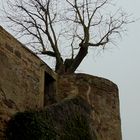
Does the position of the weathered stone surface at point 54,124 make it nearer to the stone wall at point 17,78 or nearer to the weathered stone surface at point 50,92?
the weathered stone surface at point 50,92

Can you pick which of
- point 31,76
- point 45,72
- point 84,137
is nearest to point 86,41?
point 45,72

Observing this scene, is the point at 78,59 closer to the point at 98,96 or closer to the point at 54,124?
the point at 98,96

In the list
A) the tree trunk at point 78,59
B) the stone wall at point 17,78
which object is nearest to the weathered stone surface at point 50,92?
the stone wall at point 17,78

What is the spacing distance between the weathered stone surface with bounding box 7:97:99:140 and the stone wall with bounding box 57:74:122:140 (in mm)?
1931

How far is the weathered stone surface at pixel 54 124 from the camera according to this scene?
6.77 meters

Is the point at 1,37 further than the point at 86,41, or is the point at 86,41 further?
the point at 86,41

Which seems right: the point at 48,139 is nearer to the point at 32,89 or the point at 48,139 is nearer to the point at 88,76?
the point at 32,89

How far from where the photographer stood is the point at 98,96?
9.96 m

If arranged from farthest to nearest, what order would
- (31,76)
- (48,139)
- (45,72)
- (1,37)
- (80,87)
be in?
(80,87) < (45,72) < (31,76) < (1,37) < (48,139)

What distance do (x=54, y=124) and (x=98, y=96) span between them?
3.13 metres

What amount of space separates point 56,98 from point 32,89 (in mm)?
1441

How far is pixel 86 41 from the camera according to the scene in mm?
12211

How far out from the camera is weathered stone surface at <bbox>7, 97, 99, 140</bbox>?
6766 mm

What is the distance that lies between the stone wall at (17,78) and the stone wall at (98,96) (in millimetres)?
1133
